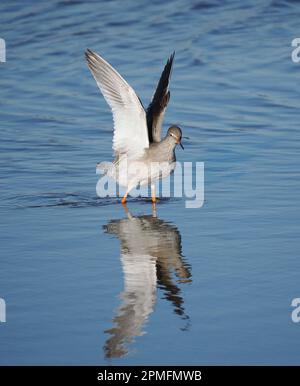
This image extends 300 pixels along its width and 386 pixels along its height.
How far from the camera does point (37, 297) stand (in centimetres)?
676

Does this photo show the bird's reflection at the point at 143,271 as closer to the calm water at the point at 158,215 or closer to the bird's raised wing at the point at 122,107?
the calm water at the point at 158,215

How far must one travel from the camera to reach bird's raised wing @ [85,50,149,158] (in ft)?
31.0

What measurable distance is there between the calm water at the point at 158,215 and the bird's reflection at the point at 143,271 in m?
0.02

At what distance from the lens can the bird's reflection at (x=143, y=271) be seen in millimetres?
6141

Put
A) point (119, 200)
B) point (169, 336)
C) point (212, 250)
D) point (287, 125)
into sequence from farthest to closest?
point (287, 125) < point (119, 200) < point (212, 250) < point (169, 336)

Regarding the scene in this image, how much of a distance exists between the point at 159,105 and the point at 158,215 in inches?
61.1

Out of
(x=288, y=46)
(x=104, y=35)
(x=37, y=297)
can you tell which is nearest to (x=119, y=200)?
(x=37, y=297)

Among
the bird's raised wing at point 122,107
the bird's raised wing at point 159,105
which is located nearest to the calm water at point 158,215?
the bird's raised wing at point 122,107

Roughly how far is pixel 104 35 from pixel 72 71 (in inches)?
103

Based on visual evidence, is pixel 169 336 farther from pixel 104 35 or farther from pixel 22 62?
pixel 104 35

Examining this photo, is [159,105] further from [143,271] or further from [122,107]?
[143,271]

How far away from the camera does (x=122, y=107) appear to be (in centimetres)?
962

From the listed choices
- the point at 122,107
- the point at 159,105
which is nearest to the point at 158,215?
the point at 122,107

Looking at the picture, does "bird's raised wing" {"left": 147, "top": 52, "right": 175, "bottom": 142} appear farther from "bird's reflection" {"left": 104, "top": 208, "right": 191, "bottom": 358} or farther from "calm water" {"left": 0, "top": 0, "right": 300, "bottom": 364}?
"bird's reflection" {"left": 104, "top": 208, "right": 191, "bottom": 358}
